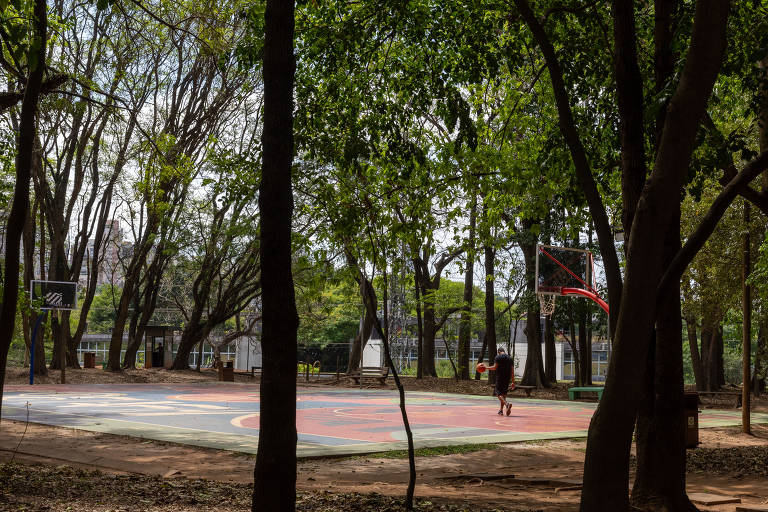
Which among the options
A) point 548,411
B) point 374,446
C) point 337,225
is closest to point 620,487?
point 337,225

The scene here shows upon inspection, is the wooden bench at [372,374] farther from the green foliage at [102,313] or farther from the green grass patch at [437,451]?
the green foliage at [102,313]

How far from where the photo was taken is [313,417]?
18.5 metres

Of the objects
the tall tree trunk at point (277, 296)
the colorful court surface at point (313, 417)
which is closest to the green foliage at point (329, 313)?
the colorful court surface at point (313, 417)

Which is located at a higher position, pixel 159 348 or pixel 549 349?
pixel 549 349

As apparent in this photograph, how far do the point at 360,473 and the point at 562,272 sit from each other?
19838 mm

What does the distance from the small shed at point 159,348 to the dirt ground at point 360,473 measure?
2795 cm

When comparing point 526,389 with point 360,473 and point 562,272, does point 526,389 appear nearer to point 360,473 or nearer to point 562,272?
point 562,272

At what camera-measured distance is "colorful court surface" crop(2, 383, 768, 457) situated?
14.0 metres

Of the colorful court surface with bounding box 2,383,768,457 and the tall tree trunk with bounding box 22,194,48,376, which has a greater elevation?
the tall tree trunk with bounding box 22,194,48,376

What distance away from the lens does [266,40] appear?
19.1 feet

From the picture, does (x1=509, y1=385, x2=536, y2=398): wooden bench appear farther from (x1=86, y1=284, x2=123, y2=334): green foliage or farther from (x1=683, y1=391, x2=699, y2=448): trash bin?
(x1=86, y1=284, x2=123, y2=334): green foliage

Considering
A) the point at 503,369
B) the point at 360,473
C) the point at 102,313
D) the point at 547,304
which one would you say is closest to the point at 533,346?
the point at 547,304

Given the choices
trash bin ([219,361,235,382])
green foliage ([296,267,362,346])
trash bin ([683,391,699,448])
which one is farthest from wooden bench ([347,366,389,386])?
trash bin ([683,391,699,448])

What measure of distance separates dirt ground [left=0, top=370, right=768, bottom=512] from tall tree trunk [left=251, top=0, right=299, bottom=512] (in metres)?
2.00
